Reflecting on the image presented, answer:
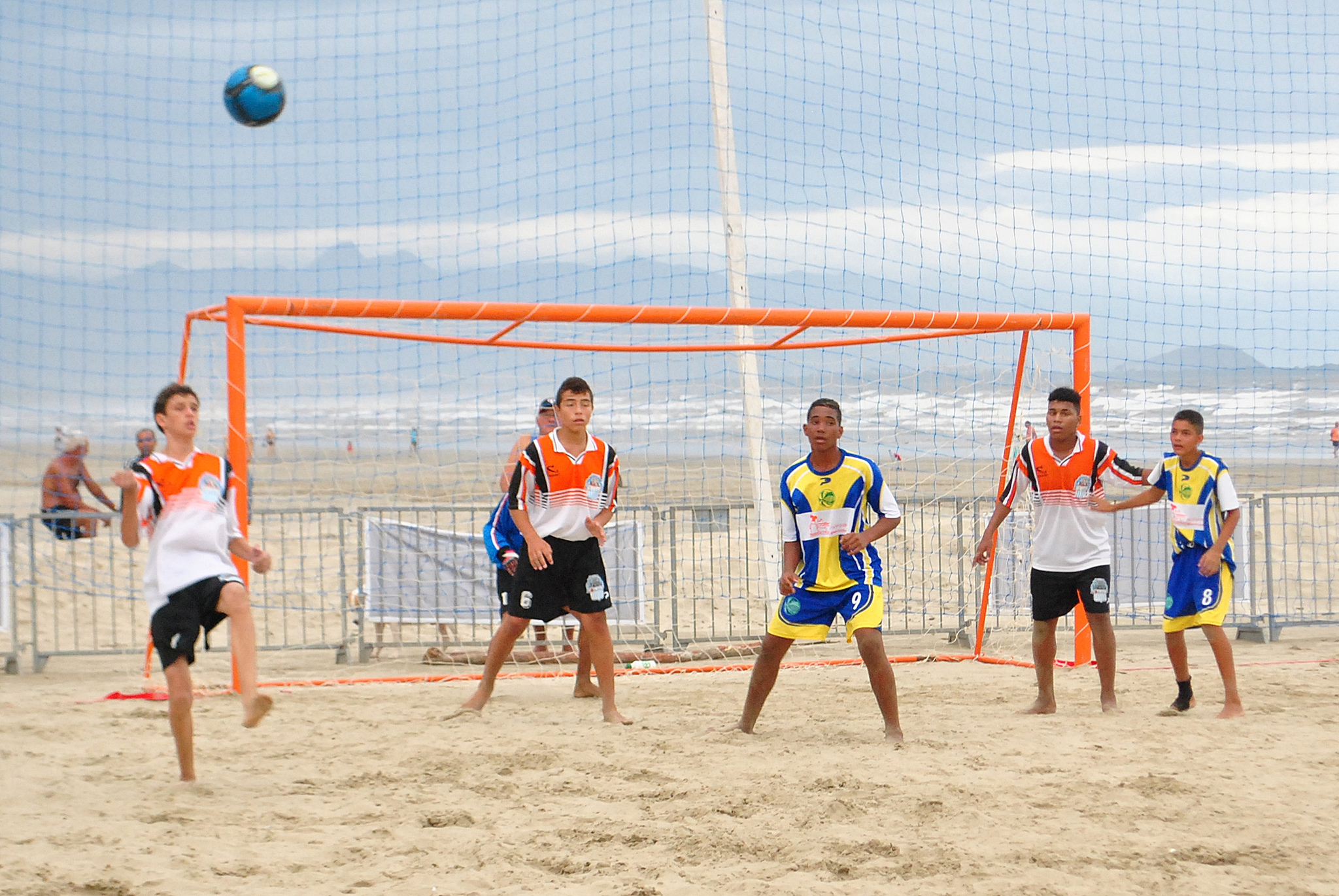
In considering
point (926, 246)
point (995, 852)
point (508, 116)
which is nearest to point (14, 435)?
point (508, 116)

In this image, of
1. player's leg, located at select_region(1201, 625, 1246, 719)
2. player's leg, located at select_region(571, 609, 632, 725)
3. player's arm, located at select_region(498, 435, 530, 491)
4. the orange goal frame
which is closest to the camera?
player's leg, located at select_region(1201, 625, 1246, 719)

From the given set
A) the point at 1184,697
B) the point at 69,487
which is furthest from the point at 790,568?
the point at 69,487

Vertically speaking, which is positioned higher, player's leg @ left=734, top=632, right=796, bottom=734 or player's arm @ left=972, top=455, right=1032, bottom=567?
player's arm @ left=972, top=455, right=1032, bottom=567

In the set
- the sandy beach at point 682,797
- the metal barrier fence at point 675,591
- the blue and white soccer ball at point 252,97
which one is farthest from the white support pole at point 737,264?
the blue and white soccer ball at point 252,97

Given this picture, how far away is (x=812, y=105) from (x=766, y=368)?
2590mm

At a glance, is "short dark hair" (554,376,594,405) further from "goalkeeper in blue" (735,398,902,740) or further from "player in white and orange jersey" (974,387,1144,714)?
"player in white and orange jersey" (974,387,1144,714)

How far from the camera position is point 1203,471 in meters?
6.40

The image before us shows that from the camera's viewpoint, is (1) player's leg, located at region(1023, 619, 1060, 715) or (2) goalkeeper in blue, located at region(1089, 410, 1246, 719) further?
(1) player's leg, located at region(1023, 619, 1060, 715)

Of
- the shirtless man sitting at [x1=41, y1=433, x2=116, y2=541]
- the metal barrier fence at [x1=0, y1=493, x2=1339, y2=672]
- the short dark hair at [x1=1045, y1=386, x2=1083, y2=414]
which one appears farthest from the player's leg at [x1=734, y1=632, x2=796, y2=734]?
the shirtless man sitting at [x1=41, y1=433, x2=116, y2=541]

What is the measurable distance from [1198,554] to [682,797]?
340 centimetres

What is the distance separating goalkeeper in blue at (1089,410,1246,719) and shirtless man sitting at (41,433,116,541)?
813 cm

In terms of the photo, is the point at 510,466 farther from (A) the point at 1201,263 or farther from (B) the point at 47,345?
(A) the point at 1201,263

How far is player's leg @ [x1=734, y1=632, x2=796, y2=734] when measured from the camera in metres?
5.88

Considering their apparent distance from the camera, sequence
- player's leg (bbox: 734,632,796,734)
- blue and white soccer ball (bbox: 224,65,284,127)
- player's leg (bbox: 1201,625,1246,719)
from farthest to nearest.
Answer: blue and white soccer ball (bbox: 224,65,284,127) < player's leg (bbox: 1201,625,1246,719) < player's leg (bbox: 734,632,796,734)
